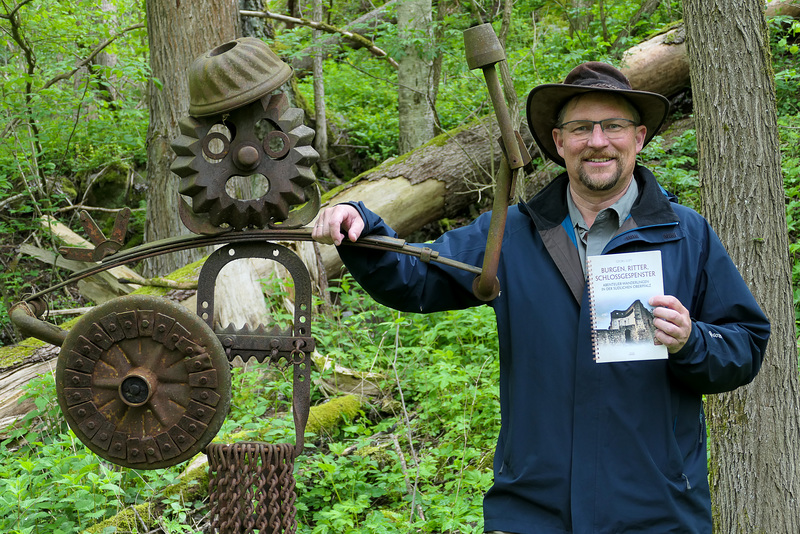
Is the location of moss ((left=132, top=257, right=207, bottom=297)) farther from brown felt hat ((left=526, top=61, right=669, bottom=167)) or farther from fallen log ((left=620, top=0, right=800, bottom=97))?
fallen log ((left=620, top=0, right=800, bottom=97))

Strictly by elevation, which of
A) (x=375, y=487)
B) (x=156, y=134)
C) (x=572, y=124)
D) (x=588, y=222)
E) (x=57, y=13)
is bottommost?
(x=375, y=487)

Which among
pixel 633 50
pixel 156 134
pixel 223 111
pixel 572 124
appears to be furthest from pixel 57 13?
pixel 572 124

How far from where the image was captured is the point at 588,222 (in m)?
2.13

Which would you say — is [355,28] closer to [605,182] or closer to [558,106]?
[558,106]

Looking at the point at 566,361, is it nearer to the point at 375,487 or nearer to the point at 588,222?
the point at 588,222

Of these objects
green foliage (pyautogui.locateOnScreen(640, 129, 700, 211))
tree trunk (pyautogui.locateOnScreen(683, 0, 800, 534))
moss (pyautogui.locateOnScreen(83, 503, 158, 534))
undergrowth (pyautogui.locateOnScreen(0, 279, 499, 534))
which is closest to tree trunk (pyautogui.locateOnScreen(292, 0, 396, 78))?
green foliage (pyautogui.locateOnScreen(640, 129, 700, 211))

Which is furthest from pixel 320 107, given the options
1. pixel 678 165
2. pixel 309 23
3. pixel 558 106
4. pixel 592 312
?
pixel 592 312

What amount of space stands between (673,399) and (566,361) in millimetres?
321

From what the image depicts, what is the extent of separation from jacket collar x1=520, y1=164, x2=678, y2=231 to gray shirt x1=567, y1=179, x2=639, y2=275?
32mm

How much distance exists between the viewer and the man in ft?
6.08

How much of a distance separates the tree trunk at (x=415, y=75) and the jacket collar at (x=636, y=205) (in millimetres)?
4818

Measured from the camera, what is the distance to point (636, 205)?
2057mm

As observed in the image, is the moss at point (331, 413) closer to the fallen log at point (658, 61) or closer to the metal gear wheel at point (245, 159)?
the metal gear wheel at point (245, 159)

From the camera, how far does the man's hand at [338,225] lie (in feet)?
6.50
